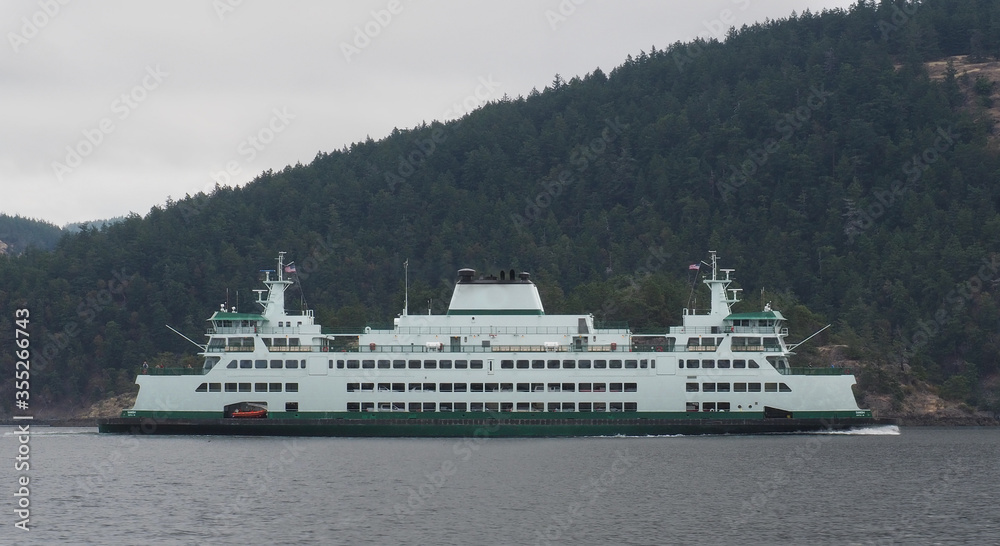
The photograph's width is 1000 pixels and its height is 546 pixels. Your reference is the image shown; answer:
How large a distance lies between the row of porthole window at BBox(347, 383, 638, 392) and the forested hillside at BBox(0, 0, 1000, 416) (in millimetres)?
31010

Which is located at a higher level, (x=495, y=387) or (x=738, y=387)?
(x=495, y=387)

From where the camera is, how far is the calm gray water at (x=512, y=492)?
34000mm

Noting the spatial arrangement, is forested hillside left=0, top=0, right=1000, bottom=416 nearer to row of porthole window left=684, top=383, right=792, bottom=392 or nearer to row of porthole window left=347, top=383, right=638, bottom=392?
row of porthole window left=684, top=383, right=792, bottom=392

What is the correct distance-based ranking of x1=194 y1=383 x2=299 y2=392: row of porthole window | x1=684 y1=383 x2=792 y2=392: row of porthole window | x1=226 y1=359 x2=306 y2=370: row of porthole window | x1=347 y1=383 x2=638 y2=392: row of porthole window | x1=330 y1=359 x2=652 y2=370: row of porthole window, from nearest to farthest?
x1=684 y1=383 x2=792 y2=392: row of porthole window → x1=347 y1=383 x2=638 y2=392: row of porthole window → x1=330 y1=359 x2=652 y2=370: row of porthole window → x1=194 y1=383 x2=299 y2=392: row of porthole window → x1=226 y1=359 x2=306 y2=370: row of porthole window

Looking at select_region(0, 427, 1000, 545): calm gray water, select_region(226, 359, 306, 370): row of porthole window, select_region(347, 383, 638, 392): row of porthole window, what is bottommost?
select_region(0, 427, 1000, 545): calm gray water

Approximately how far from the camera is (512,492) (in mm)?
41156

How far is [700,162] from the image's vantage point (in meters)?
128

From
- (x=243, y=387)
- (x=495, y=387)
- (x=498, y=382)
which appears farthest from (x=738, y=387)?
(x=243, y=387)

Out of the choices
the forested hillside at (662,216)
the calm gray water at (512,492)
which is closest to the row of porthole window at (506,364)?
the calm gray water at (512,492)

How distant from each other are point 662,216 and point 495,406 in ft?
215

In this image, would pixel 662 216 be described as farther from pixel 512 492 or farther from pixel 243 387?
pixel 512 492

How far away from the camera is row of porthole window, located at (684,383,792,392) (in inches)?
2365

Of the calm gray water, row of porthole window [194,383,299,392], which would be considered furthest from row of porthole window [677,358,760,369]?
row of porthole window [194,383,299,392]

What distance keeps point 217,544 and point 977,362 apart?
73290 millimetres
